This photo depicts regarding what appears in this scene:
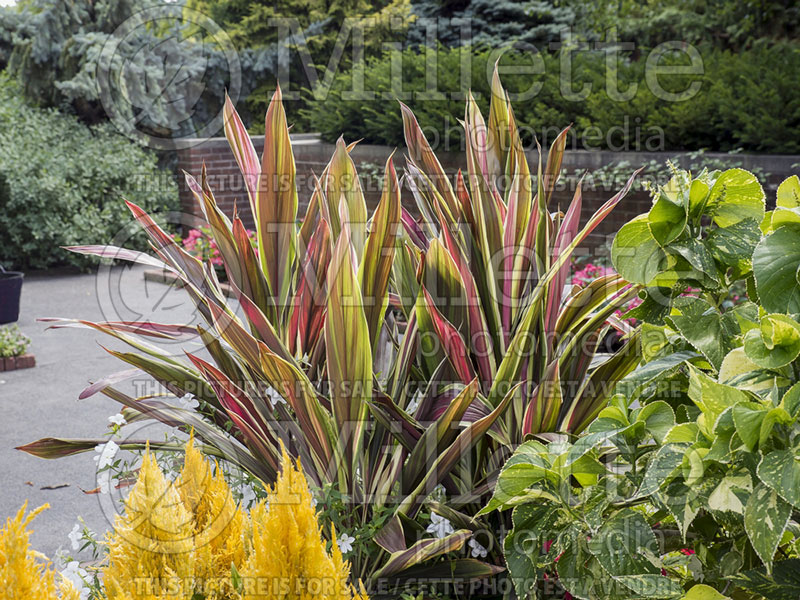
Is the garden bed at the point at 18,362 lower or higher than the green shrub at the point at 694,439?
lower

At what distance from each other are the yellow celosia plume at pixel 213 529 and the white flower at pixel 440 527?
664mm

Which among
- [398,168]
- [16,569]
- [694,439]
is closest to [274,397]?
[16,569]

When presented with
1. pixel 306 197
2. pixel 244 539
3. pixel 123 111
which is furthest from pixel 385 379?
pixel 123 111

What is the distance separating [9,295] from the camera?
6.86 meters

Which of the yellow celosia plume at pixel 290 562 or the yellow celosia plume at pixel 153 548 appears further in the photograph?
the yellow celosia plume at pixel 153 548

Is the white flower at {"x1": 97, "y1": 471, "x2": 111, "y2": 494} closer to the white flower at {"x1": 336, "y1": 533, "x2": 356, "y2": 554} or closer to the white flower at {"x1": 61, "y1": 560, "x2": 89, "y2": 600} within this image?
the white flower at {"x1": 61, "y1": 560, "x2": 89, "y2": 600}

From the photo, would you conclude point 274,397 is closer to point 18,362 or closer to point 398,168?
point 18,362

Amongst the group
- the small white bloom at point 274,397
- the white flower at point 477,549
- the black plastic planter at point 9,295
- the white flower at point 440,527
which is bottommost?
the black plastic planter at point 9,295

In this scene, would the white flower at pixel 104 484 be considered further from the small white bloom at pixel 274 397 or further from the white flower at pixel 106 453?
the small white bloom at pixel 274 397

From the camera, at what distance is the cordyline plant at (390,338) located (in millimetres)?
1686

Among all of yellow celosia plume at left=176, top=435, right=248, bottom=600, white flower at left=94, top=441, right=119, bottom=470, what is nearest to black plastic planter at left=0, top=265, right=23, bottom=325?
white flower at left=94, top=441, right=119, bottom=470

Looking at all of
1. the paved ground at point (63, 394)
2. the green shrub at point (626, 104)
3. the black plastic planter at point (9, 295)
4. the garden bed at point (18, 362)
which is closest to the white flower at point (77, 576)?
the paved ground at point (63, 394)

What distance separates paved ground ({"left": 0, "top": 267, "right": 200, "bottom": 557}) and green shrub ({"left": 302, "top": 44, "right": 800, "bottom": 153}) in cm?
325

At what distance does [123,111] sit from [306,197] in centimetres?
348
